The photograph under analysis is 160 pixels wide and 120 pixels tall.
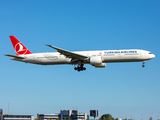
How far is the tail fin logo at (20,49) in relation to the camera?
53.8 meters

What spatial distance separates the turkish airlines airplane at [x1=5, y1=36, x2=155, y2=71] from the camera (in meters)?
45.2

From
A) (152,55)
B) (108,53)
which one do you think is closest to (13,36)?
(108,53)

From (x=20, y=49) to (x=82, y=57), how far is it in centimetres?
1543

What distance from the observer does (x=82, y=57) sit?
47.0m

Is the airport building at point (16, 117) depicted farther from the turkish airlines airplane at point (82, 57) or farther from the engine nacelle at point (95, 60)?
the engine nacelle at point (95, 60)

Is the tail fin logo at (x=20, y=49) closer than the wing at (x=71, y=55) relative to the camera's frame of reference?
No

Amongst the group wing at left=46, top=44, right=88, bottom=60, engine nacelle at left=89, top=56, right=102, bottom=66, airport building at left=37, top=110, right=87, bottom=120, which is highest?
wing at left=46, top=44, right=88, bottom=60

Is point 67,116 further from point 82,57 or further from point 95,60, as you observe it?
point 95,60

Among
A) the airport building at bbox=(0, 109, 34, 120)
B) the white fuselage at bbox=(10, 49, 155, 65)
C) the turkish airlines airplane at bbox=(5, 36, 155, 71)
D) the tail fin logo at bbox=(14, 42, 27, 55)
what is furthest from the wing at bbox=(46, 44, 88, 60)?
the airport building at bbox=(0, 109, 34, 120)

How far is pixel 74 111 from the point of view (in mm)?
139750

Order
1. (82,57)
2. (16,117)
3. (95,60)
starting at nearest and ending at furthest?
(95,60) < (82,57) < (16,117)

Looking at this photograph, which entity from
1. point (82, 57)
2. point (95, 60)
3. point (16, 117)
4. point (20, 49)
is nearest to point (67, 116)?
point (16, 117)

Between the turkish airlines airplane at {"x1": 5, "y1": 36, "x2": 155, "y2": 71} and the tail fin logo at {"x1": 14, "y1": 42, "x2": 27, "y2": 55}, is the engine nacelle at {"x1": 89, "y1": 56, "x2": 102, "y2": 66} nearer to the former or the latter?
the turkish airlines airplane at {"x1": 5, "y1": 36, "x2": 155, "y2": 71}

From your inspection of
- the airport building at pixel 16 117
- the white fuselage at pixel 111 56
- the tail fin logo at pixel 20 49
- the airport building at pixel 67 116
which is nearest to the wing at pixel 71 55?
the white fuselage at pixel 111 56
